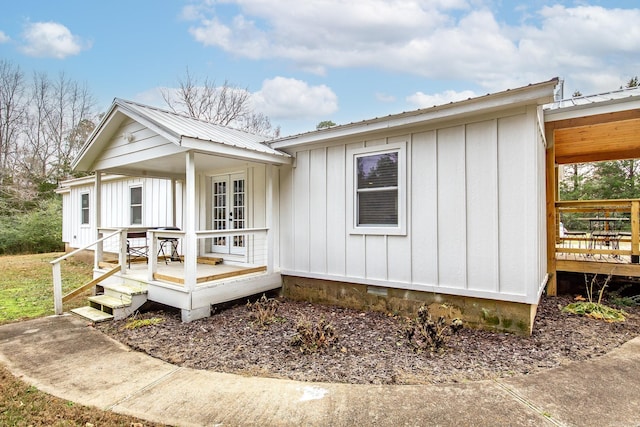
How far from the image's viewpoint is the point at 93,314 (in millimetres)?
5230

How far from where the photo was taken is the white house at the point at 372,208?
412 centimetres

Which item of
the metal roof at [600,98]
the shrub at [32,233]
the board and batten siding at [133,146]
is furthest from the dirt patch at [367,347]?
the shrub at [32,233]

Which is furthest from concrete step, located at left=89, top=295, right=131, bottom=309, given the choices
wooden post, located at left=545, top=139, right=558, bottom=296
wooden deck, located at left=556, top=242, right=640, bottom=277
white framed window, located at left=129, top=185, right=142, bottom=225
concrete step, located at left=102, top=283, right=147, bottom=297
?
wooden deck, located at left=556, top=242, right=640, bottom=277

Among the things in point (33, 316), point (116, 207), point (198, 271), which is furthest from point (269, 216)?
point (116, 207)

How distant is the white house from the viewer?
4121 mm

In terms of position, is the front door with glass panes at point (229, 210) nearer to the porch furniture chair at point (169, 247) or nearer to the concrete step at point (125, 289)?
the porch furniture chair at point (169, 247)

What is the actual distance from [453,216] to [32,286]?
9.12 meters

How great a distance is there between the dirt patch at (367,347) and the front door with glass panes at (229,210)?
232 centimetres

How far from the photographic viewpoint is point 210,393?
2.83 meters

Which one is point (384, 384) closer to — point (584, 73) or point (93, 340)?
point (93, 340)

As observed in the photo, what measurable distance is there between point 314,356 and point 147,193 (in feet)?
26.8

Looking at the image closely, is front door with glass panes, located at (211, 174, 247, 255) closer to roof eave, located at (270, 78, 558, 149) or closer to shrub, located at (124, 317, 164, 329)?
roof eave, located at (270, 78, 558, 149)

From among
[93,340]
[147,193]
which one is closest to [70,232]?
[147,193]

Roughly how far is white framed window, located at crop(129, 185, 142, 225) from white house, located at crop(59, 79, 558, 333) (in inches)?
124
